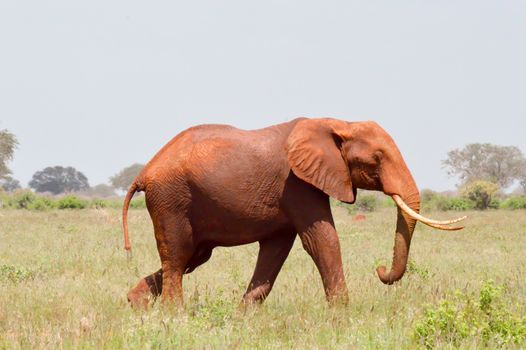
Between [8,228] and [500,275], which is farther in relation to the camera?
[8,228]

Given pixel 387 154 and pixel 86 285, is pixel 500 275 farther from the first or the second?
pixel 86 285

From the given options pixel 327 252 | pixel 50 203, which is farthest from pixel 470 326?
pixel 50 203

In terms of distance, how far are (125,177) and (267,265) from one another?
338ft

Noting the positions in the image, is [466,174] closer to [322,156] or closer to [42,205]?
[42,205]

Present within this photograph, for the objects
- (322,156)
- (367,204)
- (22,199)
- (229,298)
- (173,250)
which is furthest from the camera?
(22,199)

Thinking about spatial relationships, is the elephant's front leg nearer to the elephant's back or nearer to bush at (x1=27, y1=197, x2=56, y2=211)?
the elephant's back

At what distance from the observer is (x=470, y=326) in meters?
6.43

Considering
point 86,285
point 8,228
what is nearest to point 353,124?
point 86,285

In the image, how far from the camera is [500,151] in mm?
85562

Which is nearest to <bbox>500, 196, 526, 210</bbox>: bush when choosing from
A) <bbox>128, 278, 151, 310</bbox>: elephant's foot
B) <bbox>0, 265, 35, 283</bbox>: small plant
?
<bbox>0, 265, 35, 283</bbox>: small plant

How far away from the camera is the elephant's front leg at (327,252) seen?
7496 mm

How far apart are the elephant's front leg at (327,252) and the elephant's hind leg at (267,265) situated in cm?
57

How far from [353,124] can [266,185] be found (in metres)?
1.14

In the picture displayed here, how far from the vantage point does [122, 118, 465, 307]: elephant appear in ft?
24.6
